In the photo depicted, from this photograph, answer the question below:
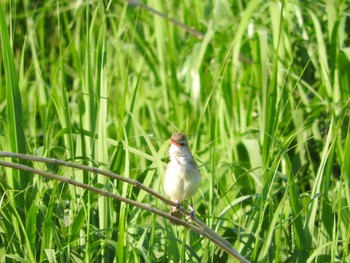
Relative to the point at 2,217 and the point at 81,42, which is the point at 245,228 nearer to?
the point at 2,217

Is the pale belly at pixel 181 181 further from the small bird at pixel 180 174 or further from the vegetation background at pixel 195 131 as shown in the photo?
the vegetation background at pixel 195 131

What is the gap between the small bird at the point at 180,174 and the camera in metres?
3.75

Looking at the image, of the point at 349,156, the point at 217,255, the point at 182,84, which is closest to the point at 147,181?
the point at 217,255

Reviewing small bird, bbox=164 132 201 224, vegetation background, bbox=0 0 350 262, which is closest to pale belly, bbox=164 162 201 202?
small bird, bbox=164 132 201 224

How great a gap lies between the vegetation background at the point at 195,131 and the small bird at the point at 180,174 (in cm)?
9

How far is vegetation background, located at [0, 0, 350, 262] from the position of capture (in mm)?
3658

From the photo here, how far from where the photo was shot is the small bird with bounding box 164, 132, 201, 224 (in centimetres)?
375

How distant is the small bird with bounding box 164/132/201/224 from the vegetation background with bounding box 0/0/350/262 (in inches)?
3.5

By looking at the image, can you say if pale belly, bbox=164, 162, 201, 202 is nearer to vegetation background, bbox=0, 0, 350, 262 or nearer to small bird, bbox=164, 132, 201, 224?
small bird, bbox=164, 132, 201, 224

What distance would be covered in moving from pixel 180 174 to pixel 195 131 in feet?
2.50

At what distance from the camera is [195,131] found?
450 cm

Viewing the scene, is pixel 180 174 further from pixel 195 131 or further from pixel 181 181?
pixel 195 131

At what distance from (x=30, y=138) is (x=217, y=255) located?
1.44 m

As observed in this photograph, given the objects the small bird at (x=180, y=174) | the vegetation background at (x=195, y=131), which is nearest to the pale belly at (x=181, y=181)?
the small bird at (x=180, y=174)
